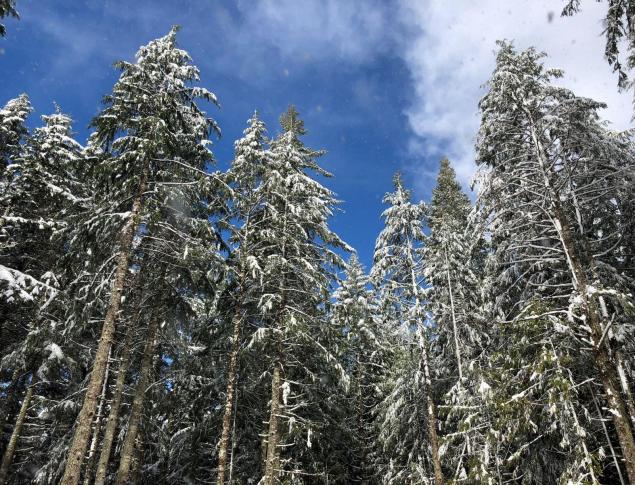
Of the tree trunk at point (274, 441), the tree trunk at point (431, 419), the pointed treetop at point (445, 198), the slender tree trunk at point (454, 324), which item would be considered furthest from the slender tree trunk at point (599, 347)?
the tree trunk at point (274, 441)

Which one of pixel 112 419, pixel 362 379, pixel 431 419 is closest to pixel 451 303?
pixel 431 419

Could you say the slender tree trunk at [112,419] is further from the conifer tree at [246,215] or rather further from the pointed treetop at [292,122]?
the pointed treetop at [292,122]

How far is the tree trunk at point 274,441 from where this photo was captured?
12703 mm

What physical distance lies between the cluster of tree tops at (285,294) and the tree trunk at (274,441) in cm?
10

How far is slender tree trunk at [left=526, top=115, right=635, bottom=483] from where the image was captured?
808cm

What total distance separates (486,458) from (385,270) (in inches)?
338

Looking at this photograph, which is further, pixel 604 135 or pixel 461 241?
pixel 461 241

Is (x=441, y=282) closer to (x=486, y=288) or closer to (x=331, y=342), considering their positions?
(x=486, y=288)

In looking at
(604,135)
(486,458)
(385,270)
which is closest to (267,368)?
(385,270)

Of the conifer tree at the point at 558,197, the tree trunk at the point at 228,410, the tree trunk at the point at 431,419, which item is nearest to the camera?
the conifer tree at the point at 558,197

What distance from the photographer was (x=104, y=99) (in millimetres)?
13672

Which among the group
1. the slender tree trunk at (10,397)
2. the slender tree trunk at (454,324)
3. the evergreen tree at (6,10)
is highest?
the evergreen tree at (6,10)

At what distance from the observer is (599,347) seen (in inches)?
348

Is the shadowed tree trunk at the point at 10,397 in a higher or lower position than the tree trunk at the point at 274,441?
higher
